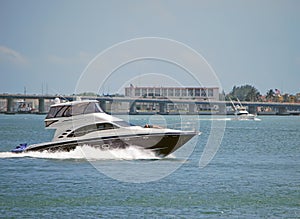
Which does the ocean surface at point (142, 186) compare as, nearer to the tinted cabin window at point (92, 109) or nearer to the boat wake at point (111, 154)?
the boat wake at point (111, 154)

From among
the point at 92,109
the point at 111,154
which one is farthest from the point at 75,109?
the point at 111,154

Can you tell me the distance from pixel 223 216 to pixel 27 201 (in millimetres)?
7338

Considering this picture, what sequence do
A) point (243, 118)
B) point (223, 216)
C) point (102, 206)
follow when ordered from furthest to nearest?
point (243, 118), point (102, 206), point (223, 216)

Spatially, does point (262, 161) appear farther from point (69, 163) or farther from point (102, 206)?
point (102, 206)

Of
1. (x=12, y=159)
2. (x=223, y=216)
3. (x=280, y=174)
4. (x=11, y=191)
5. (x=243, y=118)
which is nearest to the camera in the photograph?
(x=223, y=216)

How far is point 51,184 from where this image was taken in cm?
2842

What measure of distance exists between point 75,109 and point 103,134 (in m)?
2.58

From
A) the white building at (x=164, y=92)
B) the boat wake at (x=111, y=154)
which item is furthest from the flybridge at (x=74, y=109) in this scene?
the white building at (x=164, y=92)

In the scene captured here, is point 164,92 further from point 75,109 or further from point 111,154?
point 111,154

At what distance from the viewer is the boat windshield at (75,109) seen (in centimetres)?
3725

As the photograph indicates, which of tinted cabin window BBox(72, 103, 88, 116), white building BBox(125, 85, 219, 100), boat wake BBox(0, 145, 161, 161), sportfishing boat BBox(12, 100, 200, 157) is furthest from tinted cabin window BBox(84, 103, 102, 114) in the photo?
white building BBox(125, 85, 219, 100)

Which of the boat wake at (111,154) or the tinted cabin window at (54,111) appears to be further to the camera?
the tinted cabin window at (54,111)

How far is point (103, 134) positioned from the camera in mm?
36156

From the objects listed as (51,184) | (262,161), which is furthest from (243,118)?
(51,184)
